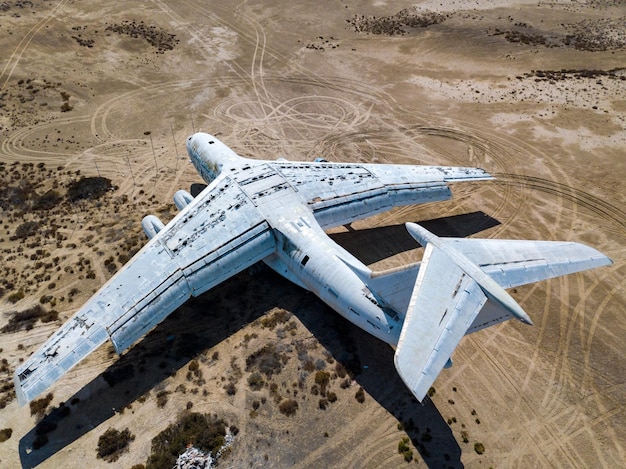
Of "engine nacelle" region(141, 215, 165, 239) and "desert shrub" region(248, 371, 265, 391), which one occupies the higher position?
"engine nacelle" region(141, 215, 165, 239)

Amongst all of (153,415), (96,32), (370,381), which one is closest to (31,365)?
(153,415)

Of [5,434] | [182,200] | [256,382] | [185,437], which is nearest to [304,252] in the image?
[256,382]

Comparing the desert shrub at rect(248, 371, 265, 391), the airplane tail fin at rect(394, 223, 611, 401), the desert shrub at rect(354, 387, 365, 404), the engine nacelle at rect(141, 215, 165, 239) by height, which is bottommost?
the desert shrub at rect(354, 387, 365, 404)

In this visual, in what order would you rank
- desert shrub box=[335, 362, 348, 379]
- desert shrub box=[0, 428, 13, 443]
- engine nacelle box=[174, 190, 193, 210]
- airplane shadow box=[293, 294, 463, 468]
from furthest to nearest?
1. engine nacelle box=[174, 190, 193, 210]
2. desert shrub box=[335, 362, 348, 379]
3. desert shrub box=[0, 428, 13, 443]
4. airplane shadow box=[293, 294, 463, 468]

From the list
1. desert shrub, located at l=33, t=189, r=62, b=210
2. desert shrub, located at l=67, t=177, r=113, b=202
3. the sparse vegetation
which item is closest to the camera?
the sparse vegetation

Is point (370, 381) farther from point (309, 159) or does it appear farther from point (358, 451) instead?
point (309, 159)

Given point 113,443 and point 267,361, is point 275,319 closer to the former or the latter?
point 267,361

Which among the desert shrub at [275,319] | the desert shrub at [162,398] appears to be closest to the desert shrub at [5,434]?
the desert shrub at [162,398]

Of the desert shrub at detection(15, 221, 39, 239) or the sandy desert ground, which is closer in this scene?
the sandy desert ground

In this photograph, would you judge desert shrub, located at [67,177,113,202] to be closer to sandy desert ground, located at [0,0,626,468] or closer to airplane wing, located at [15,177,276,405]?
sandy desert ground, located at [0,0,626,468]

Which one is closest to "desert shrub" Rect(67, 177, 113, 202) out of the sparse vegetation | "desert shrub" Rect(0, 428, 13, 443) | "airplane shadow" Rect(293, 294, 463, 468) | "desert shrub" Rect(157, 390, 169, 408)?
"desert shrub" Rect(0, 428, 13, 443)
